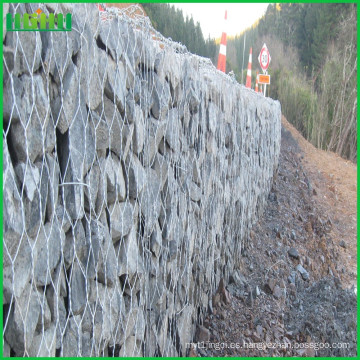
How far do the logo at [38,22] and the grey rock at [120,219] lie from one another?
0.73 metres

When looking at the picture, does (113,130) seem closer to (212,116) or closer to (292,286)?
(212,116)

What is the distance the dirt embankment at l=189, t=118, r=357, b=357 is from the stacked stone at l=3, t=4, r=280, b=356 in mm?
300

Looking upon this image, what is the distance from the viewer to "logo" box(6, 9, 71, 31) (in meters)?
1.10

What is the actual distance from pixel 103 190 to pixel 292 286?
255 cm

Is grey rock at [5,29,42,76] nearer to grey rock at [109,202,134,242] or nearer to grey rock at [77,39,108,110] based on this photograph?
grey rock at [77,39,108,110]

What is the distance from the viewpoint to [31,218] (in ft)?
3.79

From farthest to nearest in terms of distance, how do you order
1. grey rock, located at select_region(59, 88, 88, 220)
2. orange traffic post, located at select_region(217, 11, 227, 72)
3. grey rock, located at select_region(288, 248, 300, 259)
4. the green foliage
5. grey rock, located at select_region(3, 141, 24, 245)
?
the green foliage, orange traffic post, located at select_region(217, 11, 227, 72), grey rock, located at select_region(288, 248, 300, 259), grey rock, located at select_region(59, 88, 88, 220), grey rock, located at select_region(3, 141, 24, 245)

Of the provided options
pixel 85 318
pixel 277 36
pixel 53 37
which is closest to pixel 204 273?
pixel 85 318

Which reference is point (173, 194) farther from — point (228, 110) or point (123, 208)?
point (228, 110)

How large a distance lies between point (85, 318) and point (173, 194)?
34.2 inches

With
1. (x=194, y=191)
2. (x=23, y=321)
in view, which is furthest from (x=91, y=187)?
(x=194, y=191)

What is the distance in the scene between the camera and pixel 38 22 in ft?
3.88

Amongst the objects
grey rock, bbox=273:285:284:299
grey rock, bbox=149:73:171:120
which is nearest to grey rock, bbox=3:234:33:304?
grey rock, bbox=149:73:171:120

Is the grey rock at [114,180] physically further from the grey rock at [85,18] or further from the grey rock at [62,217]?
the grey rock at [85,18]
